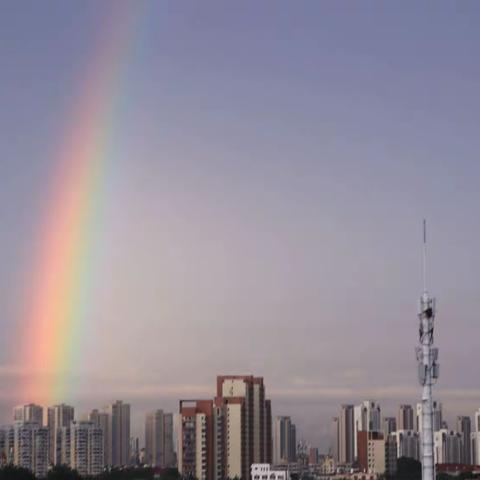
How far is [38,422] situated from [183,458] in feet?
49.3

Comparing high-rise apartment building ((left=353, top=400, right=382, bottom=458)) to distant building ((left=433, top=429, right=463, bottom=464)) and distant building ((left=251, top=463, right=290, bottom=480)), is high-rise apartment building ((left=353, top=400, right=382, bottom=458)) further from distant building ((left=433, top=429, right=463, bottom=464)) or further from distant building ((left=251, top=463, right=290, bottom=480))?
distant building ((left=251, top=463, right=290, bottom=480))

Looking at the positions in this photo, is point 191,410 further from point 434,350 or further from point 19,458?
point 434,350

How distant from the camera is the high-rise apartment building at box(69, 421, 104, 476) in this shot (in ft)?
145

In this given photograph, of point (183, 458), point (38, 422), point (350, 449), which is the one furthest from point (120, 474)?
point (350, 449)

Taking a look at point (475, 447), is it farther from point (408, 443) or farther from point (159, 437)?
point (159, 437)

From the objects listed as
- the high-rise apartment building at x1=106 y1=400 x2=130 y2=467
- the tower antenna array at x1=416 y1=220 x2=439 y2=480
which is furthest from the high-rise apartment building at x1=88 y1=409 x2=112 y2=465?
the tower antenna array at x1=416 y1=220 x2=439 y2=480

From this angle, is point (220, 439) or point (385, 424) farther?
point (385, 424)

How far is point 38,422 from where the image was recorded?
47094mm

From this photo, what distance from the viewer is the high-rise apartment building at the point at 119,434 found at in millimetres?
49500

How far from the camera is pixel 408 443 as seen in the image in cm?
4784

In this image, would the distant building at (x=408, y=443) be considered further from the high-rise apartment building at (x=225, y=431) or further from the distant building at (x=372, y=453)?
the high-rise apartment building at (x=225, y=431)

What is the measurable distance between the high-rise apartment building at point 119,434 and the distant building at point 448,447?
40.9ft

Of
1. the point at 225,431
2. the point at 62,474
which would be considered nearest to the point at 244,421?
the point at 225,431

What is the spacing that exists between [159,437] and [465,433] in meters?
12.7
